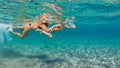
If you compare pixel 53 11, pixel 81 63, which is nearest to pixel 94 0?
pixel 53 11

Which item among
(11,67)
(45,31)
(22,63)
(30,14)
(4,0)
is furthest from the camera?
(30,14)

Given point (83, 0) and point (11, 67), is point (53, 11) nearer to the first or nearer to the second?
point (83, 0)

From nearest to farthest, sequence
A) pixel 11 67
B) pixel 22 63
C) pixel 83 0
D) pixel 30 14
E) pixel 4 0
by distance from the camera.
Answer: pixel 11 67
pixel 22 63
pixel 4 0
pixel 83 0
pixel 30 14

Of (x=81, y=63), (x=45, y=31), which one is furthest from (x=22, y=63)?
(x=45, y=31)

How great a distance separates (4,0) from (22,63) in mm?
7369

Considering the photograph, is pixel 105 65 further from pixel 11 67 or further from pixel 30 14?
pixel 30 14

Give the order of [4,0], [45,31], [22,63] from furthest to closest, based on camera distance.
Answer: [4,0]
[22,63]
[45,31]

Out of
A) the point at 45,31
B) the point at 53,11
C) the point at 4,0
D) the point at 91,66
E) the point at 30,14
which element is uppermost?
Answer: the point at 30,14

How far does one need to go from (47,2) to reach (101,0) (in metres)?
6.77

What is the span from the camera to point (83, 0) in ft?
86.4

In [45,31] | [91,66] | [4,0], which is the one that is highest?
[4,0]

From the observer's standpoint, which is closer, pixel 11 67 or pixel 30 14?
pixel 11 67

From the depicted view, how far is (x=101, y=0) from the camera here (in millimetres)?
26641

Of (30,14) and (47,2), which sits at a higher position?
(30,14)
